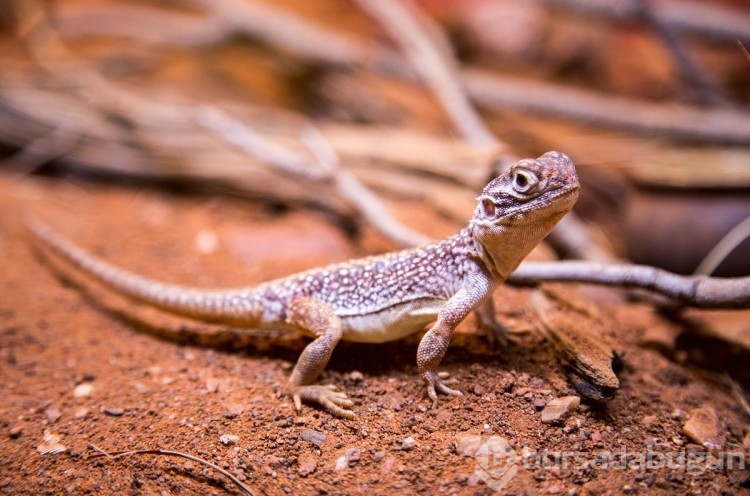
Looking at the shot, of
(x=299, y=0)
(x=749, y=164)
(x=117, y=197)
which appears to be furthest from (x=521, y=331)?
(x=299, y=0)

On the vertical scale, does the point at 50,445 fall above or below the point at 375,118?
below

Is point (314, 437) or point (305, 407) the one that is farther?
point (305, 407)

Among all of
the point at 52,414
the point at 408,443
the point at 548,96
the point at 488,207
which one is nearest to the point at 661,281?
the point at 488,207

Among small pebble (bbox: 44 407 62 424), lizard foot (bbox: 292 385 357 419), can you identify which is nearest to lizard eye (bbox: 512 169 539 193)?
lizard foot (bbox: 292 385 357 419)

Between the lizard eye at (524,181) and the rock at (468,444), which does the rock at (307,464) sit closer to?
the rock at (468,444)

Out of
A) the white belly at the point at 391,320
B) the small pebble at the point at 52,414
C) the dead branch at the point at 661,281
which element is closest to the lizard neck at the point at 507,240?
the white belly at the point at 391,320

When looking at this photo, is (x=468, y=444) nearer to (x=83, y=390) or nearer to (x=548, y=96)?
(x=83, y=390)

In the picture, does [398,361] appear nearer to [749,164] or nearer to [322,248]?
[322,248]
